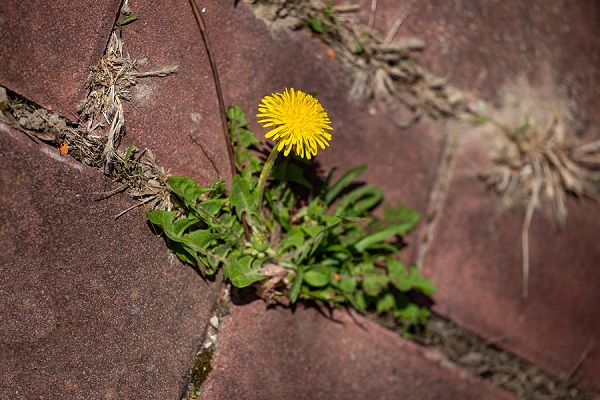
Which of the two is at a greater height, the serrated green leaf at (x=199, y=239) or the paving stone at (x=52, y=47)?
the paving stone at (x=52, y=47)

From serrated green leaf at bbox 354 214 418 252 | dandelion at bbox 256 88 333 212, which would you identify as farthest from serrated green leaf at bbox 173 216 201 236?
serrated green leaf at bbox 354 214 418 252

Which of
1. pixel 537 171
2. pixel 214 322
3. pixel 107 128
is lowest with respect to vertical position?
pixel 214 322

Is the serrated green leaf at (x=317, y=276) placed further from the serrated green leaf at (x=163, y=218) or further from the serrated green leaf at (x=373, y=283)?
the serrated green leaf at (x=163, y=218)

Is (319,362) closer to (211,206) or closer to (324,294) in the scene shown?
(324,294)

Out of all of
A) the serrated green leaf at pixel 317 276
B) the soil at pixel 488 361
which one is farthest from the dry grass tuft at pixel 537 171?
the serrated green leaf at pixel 317 276

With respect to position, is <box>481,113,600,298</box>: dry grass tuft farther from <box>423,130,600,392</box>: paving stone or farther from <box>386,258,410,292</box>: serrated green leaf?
<box>386,258,410,292</box>: serrated green leaf

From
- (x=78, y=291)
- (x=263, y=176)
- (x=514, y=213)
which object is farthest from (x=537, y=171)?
(x=78, y=291)
